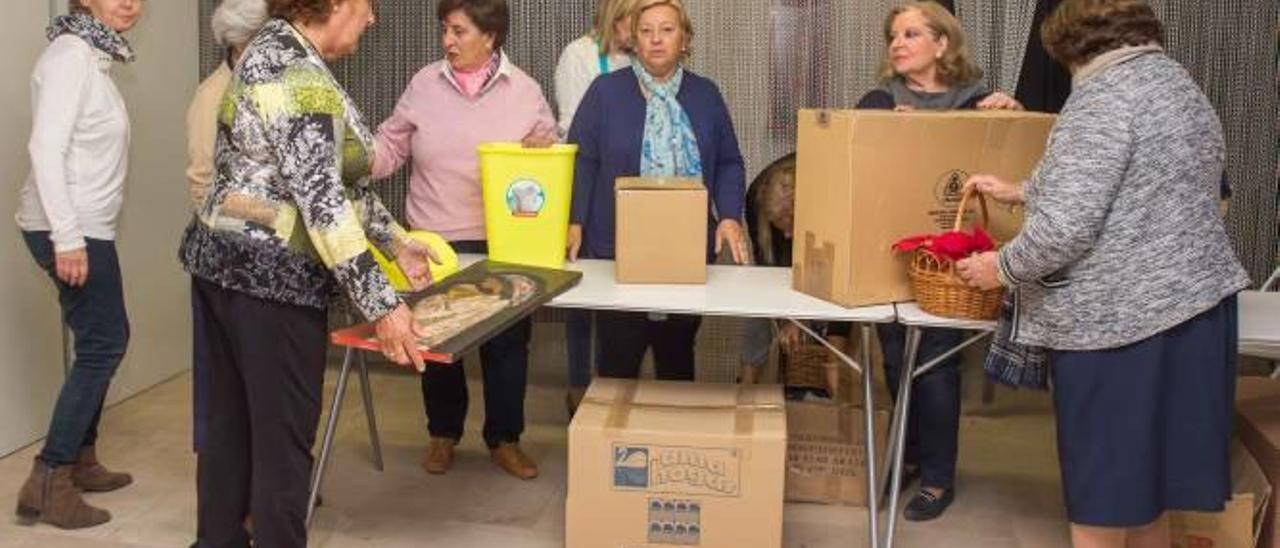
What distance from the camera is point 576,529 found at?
2.76 m

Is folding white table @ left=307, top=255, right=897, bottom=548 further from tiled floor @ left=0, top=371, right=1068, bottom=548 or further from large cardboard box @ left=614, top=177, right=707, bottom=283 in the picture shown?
tiled floor @ left=0, top=371, right=1068, bottom=548

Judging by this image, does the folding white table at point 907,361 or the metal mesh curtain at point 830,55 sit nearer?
the folding white table at point 907,361

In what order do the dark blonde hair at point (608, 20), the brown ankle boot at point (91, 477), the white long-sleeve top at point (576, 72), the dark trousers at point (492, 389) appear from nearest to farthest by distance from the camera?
the brown ankle boot at point (91, 477) < the dark trousers at point (492, 389) < the dark blonde hair at point (608, 20) < the white long-sleeve top at point (576, 72)

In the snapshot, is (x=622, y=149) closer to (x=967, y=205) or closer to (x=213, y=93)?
(x=967, y=205)

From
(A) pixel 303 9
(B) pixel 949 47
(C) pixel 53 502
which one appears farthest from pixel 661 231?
(C) pixel 53 502

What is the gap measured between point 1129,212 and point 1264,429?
0.96m

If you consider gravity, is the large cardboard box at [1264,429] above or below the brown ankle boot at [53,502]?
above

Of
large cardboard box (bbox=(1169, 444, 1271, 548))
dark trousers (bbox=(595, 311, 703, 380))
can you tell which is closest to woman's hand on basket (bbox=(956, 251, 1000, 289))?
large cardboard box (bbox=(1169, 444, 1271, 548))

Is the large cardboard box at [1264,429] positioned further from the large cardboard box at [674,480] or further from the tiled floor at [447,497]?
the large cardboard box at [674,480]

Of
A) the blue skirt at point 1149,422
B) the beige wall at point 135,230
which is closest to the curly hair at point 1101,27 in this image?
the blue skirt at point 1149,422

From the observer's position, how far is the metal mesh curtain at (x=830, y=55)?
3.91 metres

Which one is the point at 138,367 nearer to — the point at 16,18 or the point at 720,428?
the point at 16,18

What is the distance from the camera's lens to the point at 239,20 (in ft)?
10.1

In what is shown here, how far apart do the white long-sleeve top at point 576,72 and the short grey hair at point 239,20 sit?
94cm
